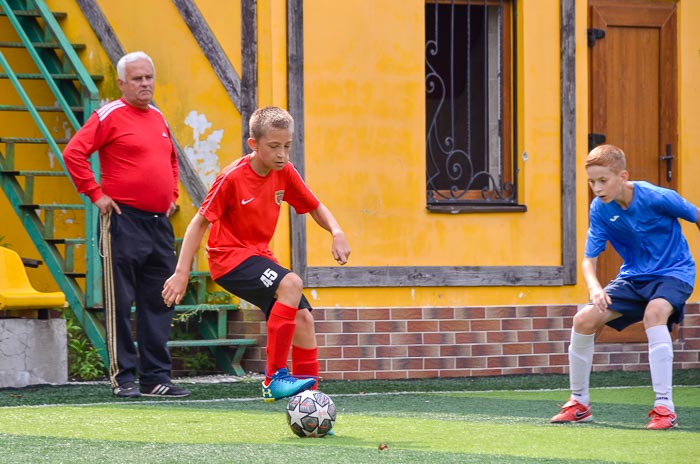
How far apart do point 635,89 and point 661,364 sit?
4968mm

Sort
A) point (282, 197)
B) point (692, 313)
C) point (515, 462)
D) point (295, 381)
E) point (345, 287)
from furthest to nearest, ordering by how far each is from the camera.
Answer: point (692, 313)
point (345, 287)
point (282, 197)
point (295, 381)
point (515, 462)

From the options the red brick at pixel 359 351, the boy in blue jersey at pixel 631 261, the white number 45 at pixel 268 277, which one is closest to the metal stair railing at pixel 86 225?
the red brick at pixel 359 351

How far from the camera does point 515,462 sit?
208 inches

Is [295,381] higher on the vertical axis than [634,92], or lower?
lower

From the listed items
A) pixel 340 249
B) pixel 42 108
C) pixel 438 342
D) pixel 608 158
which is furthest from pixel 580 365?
pixel 42 108

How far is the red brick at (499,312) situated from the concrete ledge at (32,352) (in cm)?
327

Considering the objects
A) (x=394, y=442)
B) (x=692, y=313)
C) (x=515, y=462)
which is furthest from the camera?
(x=692, y=313)

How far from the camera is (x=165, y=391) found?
845cm

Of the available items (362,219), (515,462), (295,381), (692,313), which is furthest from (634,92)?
(515,462)

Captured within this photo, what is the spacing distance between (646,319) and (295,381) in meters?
1.82

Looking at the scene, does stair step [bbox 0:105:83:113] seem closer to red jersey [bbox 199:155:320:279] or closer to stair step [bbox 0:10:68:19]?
stair step [bbox 0:10:68:19]

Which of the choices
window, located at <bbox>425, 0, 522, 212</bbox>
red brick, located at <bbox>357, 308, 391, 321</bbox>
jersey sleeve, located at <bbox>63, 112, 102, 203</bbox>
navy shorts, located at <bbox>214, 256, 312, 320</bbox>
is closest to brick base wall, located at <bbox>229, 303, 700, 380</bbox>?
red brick, located at <bbox>357, 308, 391, 321</bbox>

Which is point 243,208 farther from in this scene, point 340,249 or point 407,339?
point 407,339

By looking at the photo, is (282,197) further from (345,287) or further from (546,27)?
(546,27)
